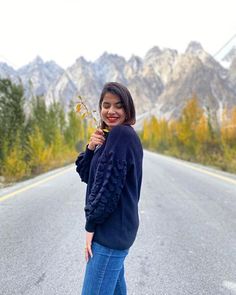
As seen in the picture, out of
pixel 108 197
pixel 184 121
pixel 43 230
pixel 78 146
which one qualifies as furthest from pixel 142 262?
pixel 184 121

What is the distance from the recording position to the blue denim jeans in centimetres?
194

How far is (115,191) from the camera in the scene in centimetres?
186

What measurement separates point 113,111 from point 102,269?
888 mm

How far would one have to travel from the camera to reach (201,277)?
351 centimetres

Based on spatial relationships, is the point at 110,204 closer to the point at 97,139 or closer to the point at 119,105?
the point at 97,139

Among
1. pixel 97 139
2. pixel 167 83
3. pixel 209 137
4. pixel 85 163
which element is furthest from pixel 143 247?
pixel 167 83

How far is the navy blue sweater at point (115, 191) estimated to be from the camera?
187cm

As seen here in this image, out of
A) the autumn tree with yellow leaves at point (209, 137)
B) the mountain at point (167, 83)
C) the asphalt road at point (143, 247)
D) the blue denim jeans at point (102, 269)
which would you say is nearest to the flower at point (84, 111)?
the blue denim jeans at point (102, 269)

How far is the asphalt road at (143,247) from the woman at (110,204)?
1291 millimetres

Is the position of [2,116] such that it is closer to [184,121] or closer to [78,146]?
[78,146]

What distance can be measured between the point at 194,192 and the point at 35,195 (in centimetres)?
401

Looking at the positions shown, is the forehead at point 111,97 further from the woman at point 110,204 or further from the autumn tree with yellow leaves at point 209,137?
the autumn tree with yellow leaves at point 209,137

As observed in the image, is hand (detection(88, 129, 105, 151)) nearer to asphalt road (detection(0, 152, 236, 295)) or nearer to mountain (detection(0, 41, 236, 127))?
asphalt road (detection(0, 152, 236, 295))

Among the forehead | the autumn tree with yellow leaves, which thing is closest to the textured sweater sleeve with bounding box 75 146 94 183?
the forehead
